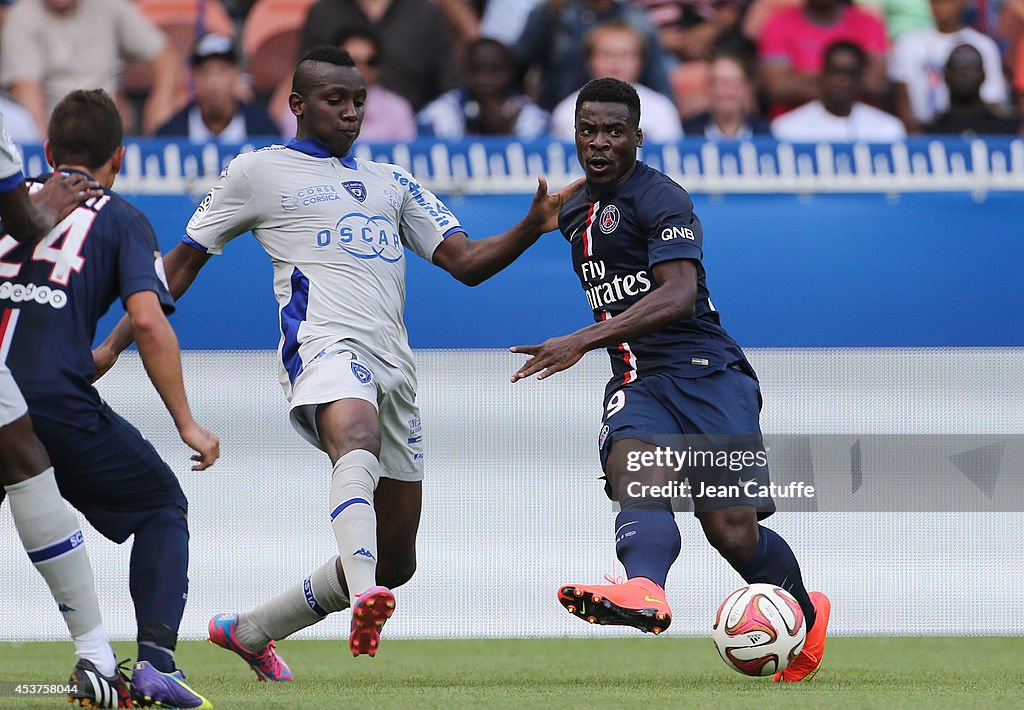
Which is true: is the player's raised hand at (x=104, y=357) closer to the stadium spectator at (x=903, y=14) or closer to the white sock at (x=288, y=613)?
the white sock at (x=288, y=613)

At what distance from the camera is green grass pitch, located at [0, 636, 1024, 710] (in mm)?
4859

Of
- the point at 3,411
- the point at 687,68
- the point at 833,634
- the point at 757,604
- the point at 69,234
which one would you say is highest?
the point at 687,68

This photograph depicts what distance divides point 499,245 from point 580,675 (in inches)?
65.4

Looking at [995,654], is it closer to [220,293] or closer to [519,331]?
[519,331]

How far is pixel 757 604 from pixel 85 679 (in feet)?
7.59

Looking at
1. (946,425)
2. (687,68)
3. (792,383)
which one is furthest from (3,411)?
(687,68)

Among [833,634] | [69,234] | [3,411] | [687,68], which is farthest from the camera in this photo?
[687,68]

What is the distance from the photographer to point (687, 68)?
11234mm

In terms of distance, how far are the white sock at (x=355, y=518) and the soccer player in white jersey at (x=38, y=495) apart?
32.8 inches

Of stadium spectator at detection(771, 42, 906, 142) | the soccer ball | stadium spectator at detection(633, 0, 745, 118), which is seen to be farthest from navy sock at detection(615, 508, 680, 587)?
stadium spectator at detection(633, 0, 745, 118)

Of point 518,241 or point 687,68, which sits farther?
point 687,68

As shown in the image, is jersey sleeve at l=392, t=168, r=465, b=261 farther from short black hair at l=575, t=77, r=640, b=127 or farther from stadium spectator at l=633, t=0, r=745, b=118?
stadium spectator at l=633, t=0, r=745, b=118

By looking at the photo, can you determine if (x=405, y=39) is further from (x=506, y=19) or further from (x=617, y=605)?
(x=617, y=605)

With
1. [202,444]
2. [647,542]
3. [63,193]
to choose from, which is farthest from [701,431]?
[63,193]
